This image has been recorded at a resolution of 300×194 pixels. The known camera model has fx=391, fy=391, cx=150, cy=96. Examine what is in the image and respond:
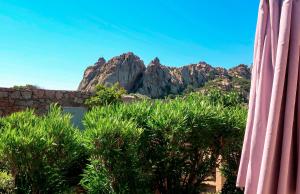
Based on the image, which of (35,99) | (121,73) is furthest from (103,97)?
(121,73)

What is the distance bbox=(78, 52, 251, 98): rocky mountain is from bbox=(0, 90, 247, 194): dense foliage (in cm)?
4134

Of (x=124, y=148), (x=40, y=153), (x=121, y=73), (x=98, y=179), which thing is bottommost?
(x=98, y=179)

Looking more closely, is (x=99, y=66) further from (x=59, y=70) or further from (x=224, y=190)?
(x=224, y=190)

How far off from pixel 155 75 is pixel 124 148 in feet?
150

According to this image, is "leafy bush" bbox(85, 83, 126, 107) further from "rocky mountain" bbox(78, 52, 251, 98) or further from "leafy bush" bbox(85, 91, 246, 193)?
"rocky mountain" bbox(78, 52, 251, 98)

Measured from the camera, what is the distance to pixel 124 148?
354 cm

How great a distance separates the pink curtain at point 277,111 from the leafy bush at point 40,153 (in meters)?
1.84

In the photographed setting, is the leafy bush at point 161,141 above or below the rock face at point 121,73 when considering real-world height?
below

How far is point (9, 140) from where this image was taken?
3.22 metres

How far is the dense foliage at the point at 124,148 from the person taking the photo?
3.39 m

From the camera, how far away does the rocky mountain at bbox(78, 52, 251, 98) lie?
4731 centimetres

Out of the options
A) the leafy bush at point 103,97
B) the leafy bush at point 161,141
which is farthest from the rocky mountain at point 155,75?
the leafy bush at point 161,141

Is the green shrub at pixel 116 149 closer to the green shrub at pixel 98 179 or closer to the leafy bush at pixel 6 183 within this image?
the green shrub at pixel 98 179

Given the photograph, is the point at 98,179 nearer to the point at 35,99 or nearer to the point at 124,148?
the point at 124,148
